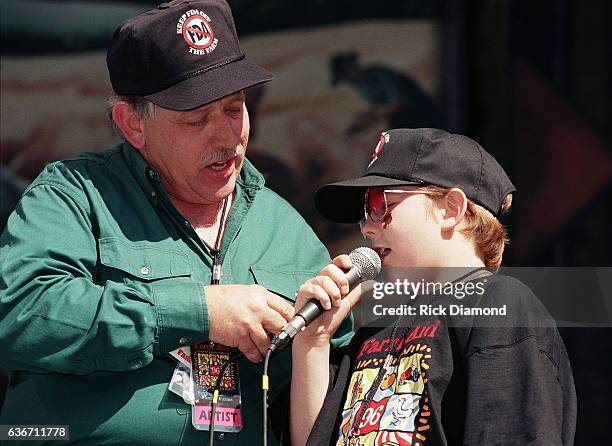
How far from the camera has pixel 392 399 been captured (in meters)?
2.34

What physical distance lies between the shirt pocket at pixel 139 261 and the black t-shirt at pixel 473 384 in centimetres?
53

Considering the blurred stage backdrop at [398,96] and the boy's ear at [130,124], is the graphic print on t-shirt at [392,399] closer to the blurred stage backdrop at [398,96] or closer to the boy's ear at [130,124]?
the boy's ear at [130,124]

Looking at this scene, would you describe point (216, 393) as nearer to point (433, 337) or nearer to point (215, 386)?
point (215, 386)

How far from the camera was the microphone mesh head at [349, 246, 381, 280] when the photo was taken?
8.09 ft

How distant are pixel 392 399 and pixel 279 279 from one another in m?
0.51

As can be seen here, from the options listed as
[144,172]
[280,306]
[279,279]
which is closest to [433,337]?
[280,306]

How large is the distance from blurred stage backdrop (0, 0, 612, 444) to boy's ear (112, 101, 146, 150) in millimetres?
1764

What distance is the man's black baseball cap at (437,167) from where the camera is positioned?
2562 millimetres

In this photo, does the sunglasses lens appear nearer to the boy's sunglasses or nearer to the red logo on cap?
the boy's sunglasses

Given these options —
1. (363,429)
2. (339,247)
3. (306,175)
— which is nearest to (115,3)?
(306,175)

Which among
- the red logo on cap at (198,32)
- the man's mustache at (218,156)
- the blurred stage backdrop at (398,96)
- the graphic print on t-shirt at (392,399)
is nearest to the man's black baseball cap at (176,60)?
the red logo on cap at (198,32)

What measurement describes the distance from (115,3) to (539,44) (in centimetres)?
195

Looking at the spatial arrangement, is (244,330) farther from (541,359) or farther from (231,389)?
(541,359)

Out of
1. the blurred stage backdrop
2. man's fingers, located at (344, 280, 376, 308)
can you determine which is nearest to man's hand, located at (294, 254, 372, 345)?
man's fingers, located at (344, 280, 376, 308)
